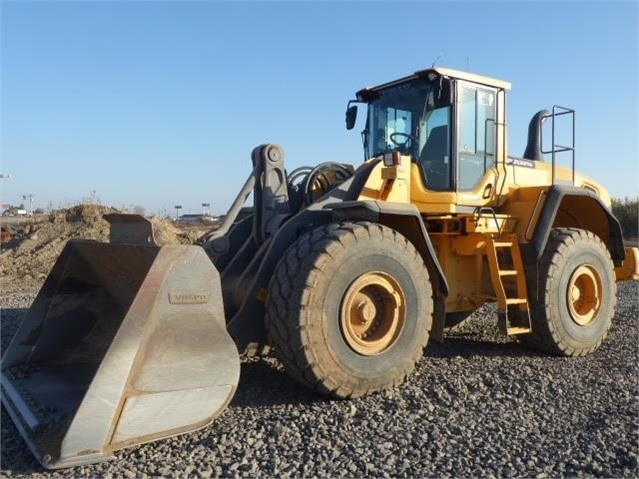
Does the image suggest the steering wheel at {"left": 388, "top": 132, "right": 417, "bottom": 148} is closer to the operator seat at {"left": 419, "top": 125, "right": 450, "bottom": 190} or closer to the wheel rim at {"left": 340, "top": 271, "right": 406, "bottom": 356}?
the operator seat at {"left": 419, "top": 125, "right": 450, "bottom": 190}

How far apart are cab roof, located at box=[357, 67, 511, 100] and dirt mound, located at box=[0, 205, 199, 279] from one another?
28.4ft

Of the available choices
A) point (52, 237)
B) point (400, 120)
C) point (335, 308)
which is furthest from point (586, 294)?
point (52, 237)

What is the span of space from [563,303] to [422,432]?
2935 millimetres

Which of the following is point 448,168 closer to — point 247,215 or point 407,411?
point 247,215

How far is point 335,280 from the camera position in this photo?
4383 mm

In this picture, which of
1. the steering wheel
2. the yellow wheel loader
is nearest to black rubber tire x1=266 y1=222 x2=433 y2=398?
the yellow wheel loader

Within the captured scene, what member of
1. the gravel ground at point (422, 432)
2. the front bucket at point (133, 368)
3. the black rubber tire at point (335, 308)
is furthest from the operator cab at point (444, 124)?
the front bucket at point (133, 368)

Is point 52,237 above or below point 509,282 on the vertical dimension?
below

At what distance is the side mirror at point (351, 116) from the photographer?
21.8 ft

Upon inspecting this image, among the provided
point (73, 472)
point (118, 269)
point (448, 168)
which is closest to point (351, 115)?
point (448, 168)

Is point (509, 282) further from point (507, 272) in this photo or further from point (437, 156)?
point (437, 156)

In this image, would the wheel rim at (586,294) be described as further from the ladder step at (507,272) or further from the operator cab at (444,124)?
the operator cab at (444,124)

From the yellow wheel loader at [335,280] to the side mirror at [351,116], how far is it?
13cm

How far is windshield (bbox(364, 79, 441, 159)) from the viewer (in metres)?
5.86
